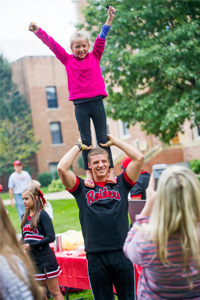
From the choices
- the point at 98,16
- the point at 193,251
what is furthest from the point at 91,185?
the point at 98,16

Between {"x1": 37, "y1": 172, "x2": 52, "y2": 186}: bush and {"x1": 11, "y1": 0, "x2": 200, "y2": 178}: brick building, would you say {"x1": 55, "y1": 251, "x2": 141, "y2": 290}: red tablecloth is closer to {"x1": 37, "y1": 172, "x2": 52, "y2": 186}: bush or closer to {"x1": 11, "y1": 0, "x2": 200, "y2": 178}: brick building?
{"x1": 11, "y1": 0, "x2": 200, "y2": 178}: brick building

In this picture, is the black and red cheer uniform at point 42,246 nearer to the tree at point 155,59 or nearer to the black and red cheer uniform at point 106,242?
the black and red cheer uniform at point 106,242

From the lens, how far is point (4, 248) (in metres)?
2.05

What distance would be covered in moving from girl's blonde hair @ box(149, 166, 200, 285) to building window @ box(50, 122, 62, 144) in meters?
30.8

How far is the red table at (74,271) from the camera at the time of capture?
5.23 m

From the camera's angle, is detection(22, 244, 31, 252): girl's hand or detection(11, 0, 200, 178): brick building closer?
detection(22, 244, 31, 252): girl's hand

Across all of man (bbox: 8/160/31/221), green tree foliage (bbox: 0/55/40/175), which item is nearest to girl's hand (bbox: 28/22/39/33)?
man (bbox: 8/160/31/221)

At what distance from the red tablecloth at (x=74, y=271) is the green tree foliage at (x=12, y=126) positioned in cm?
2434

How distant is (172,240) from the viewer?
2141mm

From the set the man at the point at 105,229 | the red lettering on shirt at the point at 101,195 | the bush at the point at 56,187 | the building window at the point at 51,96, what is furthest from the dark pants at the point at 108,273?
the building window at the point at 51,96

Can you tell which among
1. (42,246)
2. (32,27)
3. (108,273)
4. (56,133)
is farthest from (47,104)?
(108,273)

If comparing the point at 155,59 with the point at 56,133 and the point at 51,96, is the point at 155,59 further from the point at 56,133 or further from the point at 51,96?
the point at 56,133

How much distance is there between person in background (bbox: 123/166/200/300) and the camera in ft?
6.87

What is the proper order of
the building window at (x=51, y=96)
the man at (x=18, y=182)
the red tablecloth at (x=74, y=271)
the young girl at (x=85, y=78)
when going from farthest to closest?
the building window at (x=51, y=96), the man at (x=18, y=182), the red tablecloth at (x=74, y=271), the young girl at (x=85, y=78)
